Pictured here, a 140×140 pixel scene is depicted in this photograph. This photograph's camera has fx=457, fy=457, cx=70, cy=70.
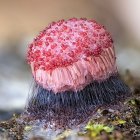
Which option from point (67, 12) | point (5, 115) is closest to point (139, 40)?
point (67, 12)

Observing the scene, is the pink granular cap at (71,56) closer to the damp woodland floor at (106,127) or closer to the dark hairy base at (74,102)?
the dark hairy base at (74,102)

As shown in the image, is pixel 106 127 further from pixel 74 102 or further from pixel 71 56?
pixel 71 56

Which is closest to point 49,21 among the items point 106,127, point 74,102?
point 74,102

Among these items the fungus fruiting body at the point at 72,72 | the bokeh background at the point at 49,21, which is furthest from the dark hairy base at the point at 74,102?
the bokeh background at the point at 49,21

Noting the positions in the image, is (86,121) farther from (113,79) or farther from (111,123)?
(113,79)

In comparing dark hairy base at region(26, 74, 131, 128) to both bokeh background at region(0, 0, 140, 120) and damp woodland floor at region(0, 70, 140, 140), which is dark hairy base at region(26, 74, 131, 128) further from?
bokeh background at region(0, 0, 140, 120)

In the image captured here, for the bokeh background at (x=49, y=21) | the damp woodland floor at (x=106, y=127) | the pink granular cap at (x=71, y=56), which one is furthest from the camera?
the bokeh background at (x=49, y=21)
